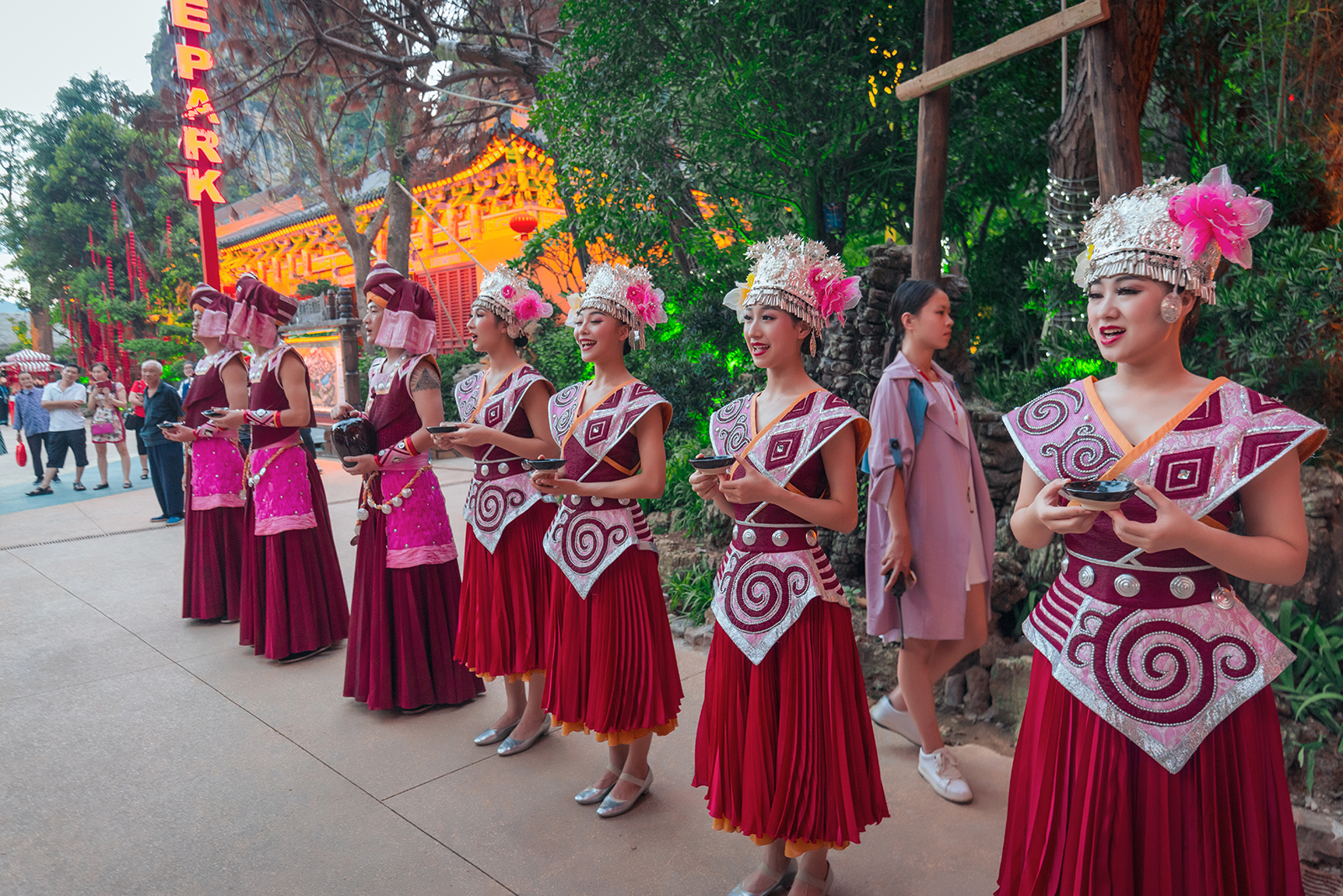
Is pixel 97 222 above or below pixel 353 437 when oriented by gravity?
above

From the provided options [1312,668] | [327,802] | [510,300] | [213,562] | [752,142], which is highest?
[752,142]

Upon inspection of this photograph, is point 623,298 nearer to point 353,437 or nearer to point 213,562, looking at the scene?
point 353,437

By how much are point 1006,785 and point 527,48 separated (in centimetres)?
1014

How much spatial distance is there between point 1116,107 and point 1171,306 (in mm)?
2429

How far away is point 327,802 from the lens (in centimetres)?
273

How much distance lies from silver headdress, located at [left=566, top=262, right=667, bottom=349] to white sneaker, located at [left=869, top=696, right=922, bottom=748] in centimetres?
171

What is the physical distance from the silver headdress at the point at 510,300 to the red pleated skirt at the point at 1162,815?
86.3 inches

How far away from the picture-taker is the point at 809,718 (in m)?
1.94

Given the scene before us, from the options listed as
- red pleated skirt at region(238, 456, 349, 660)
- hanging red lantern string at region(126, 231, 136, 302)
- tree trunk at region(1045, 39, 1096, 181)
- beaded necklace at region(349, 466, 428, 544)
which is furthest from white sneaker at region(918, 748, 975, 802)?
hanging red lantern string at region(126, 231, 136, 302)

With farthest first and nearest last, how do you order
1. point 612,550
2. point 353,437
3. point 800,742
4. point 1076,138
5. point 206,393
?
point 206,393 < point 1076,138 < point 353,437 < point 612,550 < point 800,742

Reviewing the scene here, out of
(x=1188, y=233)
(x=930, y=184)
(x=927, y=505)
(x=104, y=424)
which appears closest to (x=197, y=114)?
(x=104, y=424)

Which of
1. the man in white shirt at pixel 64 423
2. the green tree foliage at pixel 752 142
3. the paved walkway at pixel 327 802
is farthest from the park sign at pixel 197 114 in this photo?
the paved walkway at pixel 327 802

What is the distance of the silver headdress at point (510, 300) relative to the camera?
9.73 feet

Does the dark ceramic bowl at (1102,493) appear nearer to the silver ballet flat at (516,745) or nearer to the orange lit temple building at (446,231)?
the silver ballet flat at (516,745)
